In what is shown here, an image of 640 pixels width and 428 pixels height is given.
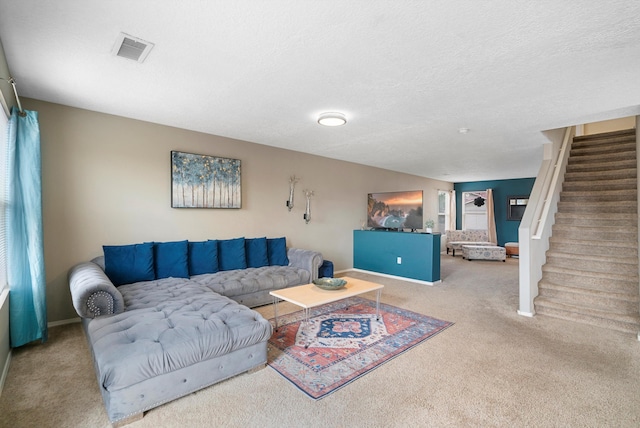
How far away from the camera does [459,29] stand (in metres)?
1.90

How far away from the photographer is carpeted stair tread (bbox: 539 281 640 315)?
11.4ft

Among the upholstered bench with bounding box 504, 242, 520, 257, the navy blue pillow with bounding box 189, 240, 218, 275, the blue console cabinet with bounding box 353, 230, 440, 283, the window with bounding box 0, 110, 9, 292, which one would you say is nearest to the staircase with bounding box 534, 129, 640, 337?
the blue console cabinet with bounding box 353, 230, 440, 283

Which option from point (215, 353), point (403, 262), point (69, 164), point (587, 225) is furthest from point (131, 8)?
point (587, 225)

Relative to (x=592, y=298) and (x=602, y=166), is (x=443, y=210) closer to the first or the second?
(x=602, y=166)

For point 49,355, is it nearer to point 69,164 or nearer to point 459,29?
point 69,164

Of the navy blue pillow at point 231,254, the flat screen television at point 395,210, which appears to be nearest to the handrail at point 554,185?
the flat screen television at point 395,210

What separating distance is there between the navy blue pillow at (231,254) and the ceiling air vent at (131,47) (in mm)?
2593

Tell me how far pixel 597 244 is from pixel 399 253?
285cm

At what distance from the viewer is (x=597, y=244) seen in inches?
163

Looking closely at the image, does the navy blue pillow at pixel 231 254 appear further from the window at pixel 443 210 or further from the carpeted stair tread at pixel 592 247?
the window at pixel 443 210

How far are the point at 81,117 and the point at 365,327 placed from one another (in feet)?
13.1

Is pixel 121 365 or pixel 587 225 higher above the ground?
pixel 587 225

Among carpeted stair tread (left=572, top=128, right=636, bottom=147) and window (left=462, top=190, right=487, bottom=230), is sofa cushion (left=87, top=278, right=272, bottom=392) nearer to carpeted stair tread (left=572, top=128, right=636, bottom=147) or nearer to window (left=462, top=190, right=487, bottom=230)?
carpeted stair tread (left=572, top=128, right=636, bottom=147)

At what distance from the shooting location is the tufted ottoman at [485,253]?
26.1 feet
